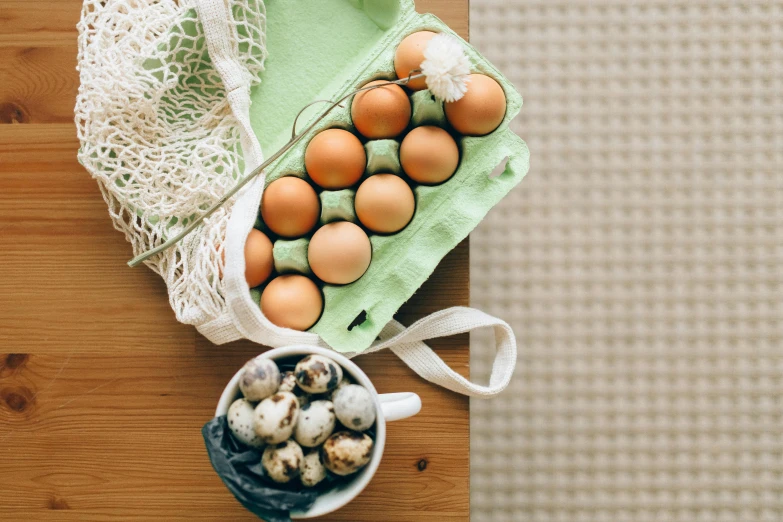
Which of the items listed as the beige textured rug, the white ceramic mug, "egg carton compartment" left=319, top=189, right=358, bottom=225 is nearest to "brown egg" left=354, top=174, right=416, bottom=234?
"egg carton compartment" left=319, top=189, right=358, bottom=225

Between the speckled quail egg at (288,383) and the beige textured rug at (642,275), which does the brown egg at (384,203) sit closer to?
the speckled quail egg at (288,383)

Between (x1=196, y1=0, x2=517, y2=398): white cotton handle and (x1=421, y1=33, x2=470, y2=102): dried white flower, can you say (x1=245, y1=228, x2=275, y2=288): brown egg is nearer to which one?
(x1=196, y1=0, x2=517, y2=398): white cotton handle

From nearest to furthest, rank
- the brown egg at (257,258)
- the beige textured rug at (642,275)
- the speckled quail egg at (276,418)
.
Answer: the speckled quail egg at (276,418) < the brown egg at (257,258) < the beige textured rug at (642,275)

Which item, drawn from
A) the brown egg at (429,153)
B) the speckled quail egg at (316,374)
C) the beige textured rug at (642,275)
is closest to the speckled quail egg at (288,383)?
the speckled quail egg at (316,374)

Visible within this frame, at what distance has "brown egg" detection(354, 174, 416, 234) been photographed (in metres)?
0.53

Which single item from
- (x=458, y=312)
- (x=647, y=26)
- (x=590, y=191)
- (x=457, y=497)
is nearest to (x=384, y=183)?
(x=458, y=312)

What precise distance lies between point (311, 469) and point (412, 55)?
35 cm

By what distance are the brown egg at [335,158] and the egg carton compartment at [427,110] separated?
0.19 ft

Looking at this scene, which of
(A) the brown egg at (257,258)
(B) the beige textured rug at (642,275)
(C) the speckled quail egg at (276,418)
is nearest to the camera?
(C) the speckled quail egg at (276,418)

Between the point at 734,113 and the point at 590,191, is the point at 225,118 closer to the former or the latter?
the point at 590,191

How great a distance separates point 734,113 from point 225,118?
70 centimetres

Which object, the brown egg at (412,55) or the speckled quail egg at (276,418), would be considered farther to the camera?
the brown egg at (412,55)

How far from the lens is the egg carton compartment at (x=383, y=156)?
0.54m

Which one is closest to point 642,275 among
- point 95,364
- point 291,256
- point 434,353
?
point 434,353
